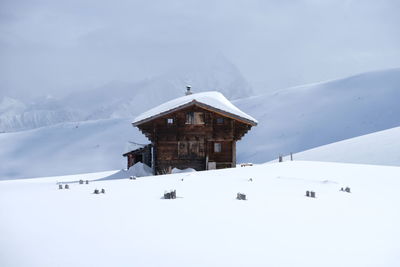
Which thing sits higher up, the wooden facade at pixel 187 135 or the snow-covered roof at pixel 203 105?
the snow-covered roof at pixel 203 105

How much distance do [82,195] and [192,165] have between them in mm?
14894

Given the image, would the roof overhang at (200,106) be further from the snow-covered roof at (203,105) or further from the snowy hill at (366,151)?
the snowy hill at (366,151)

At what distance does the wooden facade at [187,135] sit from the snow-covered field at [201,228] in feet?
44.9

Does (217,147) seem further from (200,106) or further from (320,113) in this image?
(320,113)

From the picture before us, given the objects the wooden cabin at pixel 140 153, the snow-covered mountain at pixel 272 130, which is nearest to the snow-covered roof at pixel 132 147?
the wooden cabin at pixel 140 153

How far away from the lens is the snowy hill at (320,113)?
47.7 meters

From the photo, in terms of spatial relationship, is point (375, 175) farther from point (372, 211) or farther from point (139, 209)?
point (139, 209)

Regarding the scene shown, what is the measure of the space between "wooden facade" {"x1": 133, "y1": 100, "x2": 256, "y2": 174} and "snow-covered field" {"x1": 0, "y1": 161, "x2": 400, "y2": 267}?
13672 millimetres

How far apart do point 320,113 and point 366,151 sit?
1065 inches

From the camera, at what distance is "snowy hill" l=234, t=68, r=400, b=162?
156 ft

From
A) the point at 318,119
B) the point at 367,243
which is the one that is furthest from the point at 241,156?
the point at 367,243

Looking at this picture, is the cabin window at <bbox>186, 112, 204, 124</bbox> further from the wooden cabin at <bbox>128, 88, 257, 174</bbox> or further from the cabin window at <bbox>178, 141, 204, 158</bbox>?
the cabin window at <bbox>178, 141, 204, 158</bbox>

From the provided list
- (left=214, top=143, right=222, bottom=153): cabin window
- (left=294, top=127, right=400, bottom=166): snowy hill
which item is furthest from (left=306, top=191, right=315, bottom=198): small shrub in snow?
(left=294, top=127, right=400, bottom=166): snowy hill

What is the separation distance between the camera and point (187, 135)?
25.7 m
